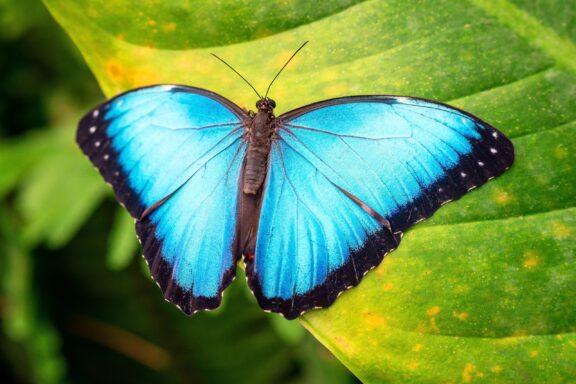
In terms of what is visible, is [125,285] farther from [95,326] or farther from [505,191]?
[505,191]

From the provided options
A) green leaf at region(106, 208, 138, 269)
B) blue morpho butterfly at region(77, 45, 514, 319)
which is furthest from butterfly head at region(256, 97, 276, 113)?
A: green leaf at region(106, 208, 138, 269)

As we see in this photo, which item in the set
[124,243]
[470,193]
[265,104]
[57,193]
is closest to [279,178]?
[265,104]

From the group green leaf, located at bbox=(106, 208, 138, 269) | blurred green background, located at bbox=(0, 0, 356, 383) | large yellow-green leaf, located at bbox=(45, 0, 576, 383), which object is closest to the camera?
large yellow-green leaf, located at bbox=(45, 0, 576, 383)

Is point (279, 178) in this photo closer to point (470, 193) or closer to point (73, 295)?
point (470, 193)

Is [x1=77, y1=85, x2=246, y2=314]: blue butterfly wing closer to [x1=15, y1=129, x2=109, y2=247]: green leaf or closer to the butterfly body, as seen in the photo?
the butterfly body

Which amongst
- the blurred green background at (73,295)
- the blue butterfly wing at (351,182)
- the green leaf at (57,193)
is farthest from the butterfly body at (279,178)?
the blurred green background at (73,295)

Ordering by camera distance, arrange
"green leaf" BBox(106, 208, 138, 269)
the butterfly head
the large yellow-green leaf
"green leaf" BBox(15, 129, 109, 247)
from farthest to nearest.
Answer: "green leaf" BBox(15, 129, 109, 247) → "green leaf" BBox(106, 208, 138, 269) → the butterfly head → the large yellow-green leaf

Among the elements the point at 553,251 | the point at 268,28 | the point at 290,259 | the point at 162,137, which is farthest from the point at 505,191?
the point at 162,137
